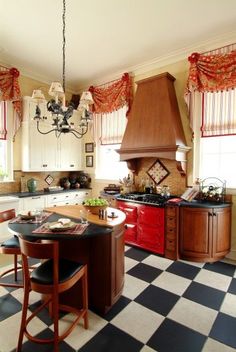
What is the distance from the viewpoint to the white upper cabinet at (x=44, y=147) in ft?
14.1

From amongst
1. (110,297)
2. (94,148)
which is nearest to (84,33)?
(94,148)

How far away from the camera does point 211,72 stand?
11.0 ft

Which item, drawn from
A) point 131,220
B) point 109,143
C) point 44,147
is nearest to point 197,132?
point 131,220

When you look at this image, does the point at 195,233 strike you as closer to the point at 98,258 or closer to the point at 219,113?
the point at 98,258

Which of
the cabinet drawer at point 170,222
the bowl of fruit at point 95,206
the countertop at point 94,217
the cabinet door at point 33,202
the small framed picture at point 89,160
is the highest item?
the small framed picture at point 89,160

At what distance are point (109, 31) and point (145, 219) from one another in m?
2.98

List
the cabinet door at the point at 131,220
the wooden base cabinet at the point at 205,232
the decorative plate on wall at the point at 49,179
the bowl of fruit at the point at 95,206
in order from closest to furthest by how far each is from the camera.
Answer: the bowl of fruit at the point at 95,206
the wooden base cabinet at the point at 205,232
the cabinet door at the point at 131,220
the decorative plate on wall at the point at 49,179

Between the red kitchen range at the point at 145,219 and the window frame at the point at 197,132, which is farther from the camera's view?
the window frame at the point at 197,132

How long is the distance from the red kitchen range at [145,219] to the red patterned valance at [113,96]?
6.48 ft

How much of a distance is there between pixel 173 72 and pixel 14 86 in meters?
2.99

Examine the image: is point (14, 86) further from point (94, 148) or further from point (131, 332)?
point (131, 332)

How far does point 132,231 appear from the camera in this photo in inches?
150

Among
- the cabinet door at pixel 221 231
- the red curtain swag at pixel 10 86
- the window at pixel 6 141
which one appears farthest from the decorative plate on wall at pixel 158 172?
the red curtain swag at pixel 10 86

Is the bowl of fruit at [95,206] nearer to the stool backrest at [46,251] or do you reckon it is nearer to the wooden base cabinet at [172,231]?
the stool backrest at [46,251]
